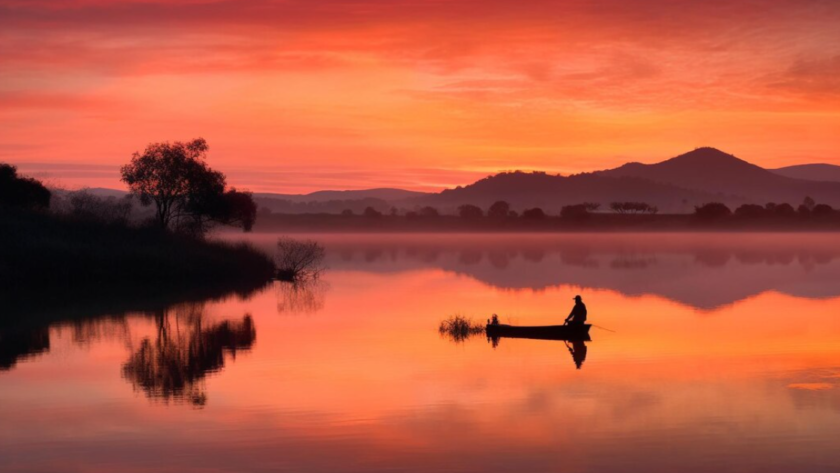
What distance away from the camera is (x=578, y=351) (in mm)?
33062

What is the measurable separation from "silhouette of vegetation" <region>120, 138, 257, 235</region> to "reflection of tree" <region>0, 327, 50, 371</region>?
35.0m

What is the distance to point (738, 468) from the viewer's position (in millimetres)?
17938

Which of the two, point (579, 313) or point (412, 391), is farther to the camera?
point (579, 313)

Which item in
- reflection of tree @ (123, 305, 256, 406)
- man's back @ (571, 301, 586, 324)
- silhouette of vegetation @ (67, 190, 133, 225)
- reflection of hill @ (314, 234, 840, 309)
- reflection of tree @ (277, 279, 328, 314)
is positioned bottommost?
reflection of tree @ (277, 279, 328, 314)

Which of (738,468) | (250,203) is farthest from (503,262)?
(738,468)

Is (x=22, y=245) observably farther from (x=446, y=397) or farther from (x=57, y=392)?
(x=446, y=397)

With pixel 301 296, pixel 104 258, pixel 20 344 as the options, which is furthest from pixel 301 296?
pixel 20 344

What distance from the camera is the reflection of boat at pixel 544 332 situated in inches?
1377

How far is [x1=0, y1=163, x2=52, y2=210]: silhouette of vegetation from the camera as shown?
69.8 m

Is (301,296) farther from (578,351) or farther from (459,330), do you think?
(578,351)

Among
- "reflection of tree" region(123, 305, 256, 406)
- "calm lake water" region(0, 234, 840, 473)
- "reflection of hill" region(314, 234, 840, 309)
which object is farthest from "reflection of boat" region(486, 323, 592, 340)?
"reflection of hill" region(314, 234, 840, 309)

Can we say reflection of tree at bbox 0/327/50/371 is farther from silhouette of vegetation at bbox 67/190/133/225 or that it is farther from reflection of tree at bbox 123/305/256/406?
silhouette of vegetation at bbox 67/190/133/225

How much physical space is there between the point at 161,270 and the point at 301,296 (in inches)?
466

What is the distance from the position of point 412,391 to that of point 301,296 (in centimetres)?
3222
